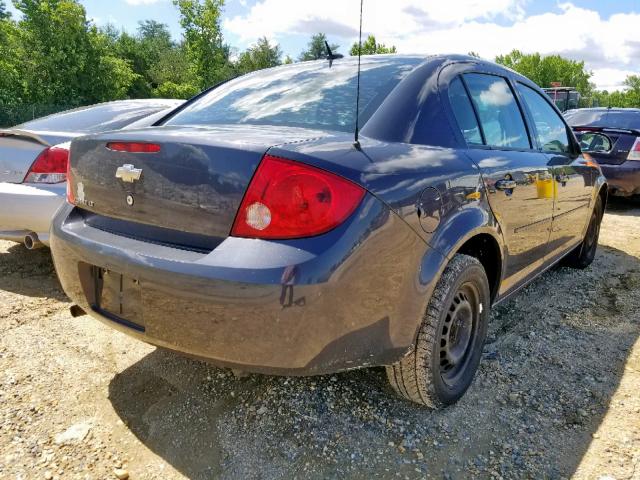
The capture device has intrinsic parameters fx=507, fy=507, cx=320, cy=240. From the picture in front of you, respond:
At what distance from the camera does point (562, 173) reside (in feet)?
10.6

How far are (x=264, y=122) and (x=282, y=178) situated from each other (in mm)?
682

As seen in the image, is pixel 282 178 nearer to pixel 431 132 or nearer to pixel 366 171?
pixel 366 171

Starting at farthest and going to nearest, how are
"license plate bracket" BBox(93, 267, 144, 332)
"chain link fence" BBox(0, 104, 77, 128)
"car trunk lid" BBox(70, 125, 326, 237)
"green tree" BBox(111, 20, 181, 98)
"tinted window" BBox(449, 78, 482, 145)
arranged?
"green tree" BBox(111, 20, 181, 98), "chain link fence" BBox(0, 104, 77, 128), "tinted window" BBox(449, 78, 482, 145), "license plate bracket" BBox(93, 267, 144, 332), "car trunk lid" BBox(70, 125, 326, 237)

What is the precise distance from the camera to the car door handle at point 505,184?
2420mm

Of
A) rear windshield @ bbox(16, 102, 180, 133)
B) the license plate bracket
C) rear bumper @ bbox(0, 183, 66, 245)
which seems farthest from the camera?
rear windshield @ bbox(16, 102, 180, 133)

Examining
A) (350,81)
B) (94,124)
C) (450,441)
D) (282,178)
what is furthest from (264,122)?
(94,124)

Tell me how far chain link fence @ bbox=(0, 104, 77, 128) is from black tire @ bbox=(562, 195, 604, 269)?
21.0m

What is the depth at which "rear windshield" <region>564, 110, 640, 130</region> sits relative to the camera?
8023mm

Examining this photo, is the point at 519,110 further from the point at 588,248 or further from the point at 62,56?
the point at 62,56

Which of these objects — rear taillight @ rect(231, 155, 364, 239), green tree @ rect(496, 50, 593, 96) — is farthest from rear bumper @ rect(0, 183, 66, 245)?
green tree @ rect(496, 50, 593, 96)

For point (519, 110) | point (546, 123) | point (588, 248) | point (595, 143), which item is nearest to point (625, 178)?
point (595, 143)

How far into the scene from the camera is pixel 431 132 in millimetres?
2170

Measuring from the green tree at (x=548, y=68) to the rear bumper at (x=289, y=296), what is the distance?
73.5 m

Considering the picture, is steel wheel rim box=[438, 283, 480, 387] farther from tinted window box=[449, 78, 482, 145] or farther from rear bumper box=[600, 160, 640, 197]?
rear bumper box=[600, 160, 640, 197]
